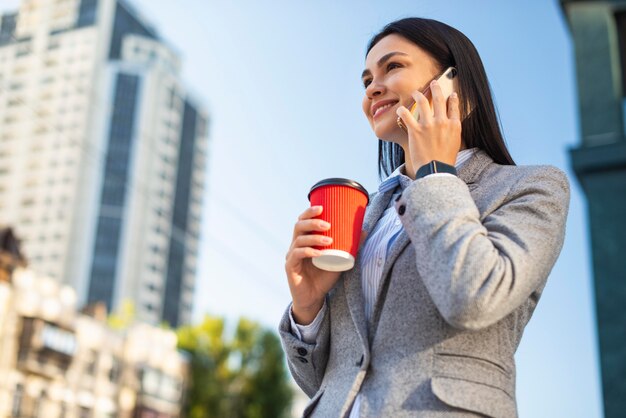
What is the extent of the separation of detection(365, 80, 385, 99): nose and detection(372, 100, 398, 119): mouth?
0.08ft

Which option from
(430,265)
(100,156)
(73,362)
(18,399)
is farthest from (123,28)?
(430,265)

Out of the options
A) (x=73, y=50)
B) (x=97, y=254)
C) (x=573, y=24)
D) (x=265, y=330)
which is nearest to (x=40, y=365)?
(x=265, y=330)

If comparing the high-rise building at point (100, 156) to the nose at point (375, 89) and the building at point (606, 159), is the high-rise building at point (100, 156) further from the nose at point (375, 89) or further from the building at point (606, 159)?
the nose at point (375, 89)

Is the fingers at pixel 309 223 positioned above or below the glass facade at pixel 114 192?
below

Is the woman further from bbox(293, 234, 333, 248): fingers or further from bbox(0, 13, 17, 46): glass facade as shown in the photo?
bbox(0, 13, 17, 46): glass facade

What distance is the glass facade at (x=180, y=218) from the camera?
78.4 meters

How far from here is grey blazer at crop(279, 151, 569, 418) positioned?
1309 mm

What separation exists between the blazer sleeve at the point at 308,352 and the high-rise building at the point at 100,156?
70544mm

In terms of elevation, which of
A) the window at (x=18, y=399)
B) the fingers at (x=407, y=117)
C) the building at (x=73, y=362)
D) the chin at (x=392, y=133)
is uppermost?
the building at (x=73, y=362)

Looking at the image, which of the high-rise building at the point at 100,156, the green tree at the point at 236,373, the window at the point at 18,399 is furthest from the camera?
the high-rise building at the point at 100,156

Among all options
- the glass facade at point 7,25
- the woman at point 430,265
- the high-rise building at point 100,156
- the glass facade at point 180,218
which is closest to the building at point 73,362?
the woman at point 430,265

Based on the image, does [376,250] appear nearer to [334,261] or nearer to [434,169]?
[334,261]

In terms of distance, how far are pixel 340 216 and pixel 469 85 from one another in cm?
44

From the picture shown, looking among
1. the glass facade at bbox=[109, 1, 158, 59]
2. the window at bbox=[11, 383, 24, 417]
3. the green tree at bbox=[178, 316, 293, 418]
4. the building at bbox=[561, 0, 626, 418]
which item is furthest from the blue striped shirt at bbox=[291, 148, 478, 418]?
the glass facade at bbox=[109, 1, 158, 59]
